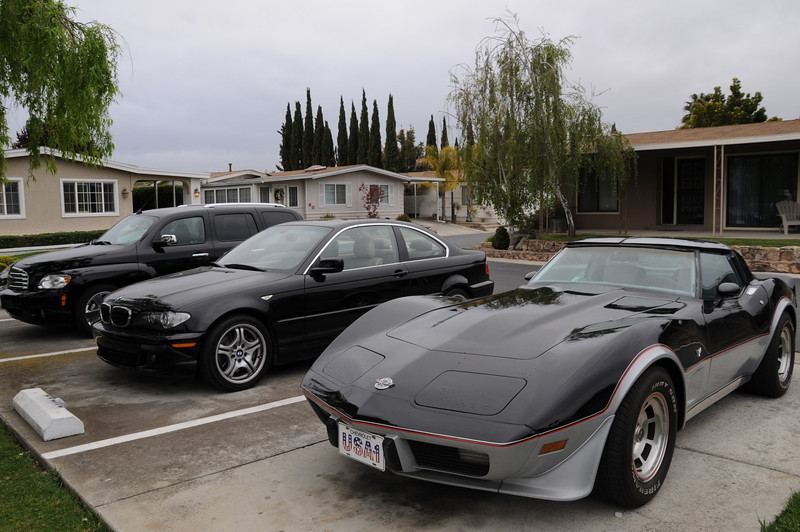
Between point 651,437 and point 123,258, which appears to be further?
point 123,258

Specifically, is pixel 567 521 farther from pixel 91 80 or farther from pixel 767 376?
pixel 91 80

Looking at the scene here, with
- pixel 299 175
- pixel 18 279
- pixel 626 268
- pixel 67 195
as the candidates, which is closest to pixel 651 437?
pixel 626 268

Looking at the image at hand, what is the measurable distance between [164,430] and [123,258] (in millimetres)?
4215

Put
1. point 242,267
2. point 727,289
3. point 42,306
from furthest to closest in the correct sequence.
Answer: point 42,306
point 242,267
point 727,289

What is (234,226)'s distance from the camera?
899 centimetres

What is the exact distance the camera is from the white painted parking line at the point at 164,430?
4348 mm

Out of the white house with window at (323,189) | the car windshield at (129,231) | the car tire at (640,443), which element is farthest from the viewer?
the white house with window at (323,189)

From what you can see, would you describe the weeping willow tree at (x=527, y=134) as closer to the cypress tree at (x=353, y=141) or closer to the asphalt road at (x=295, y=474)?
the asphalt road at (x=295, y=474)

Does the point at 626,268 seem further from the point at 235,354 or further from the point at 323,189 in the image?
the point at 323,189

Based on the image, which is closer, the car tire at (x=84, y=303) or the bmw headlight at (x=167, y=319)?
the bmw headlight at (x=167, y=319)

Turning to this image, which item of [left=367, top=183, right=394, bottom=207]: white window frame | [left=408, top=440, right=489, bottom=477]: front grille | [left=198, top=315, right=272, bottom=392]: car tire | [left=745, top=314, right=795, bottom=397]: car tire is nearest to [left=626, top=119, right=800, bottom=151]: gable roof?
[left=745, top=314, right=795, bottom=397]: car tire

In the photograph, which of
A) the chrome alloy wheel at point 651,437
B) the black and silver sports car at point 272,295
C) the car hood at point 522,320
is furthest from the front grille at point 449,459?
the black and silver sports car at point 272,295

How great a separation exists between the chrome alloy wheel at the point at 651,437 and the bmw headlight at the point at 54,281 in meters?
7.15

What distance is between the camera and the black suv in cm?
795
